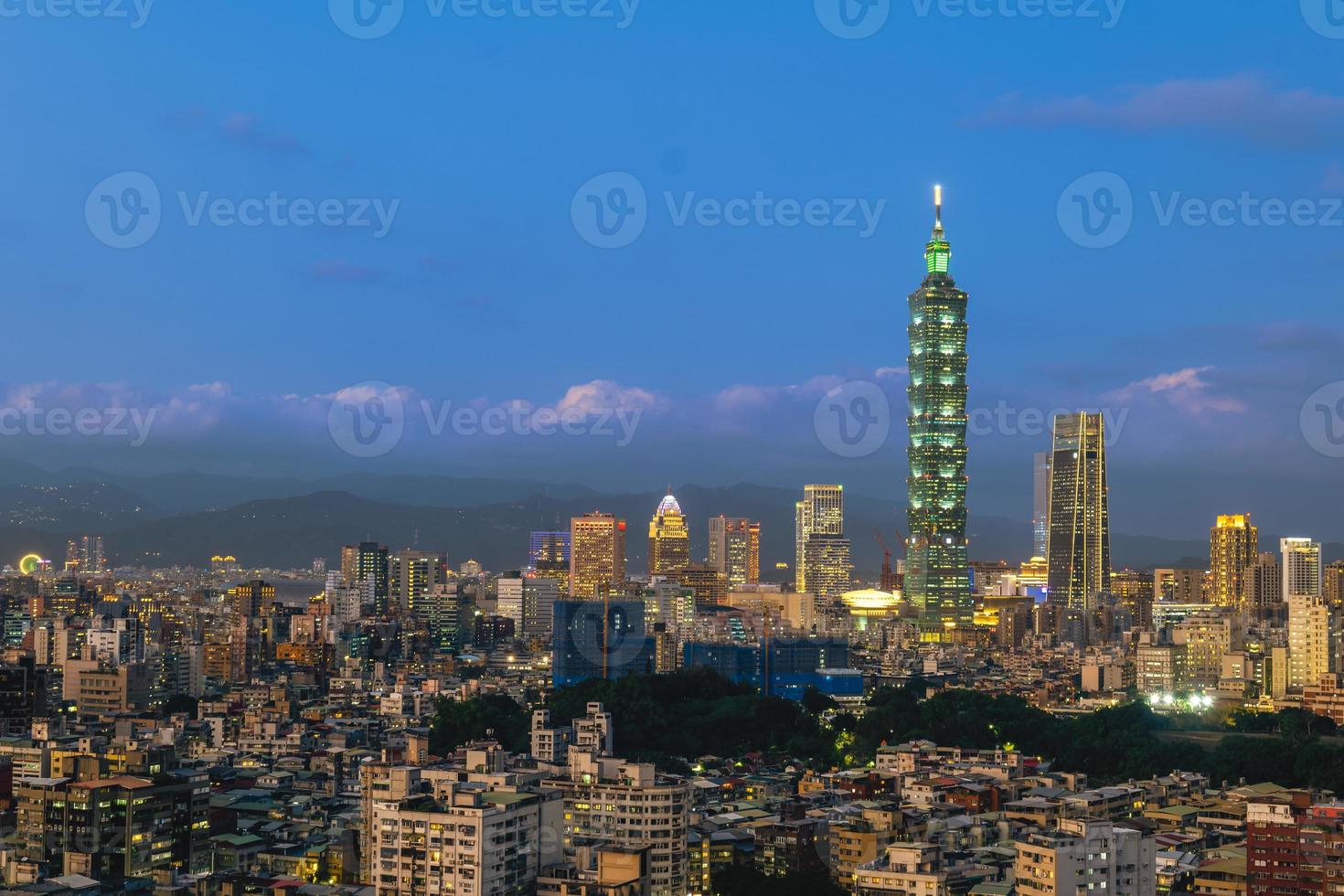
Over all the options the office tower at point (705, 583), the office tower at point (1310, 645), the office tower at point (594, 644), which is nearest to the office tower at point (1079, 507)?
the office tower at point (705, 583)

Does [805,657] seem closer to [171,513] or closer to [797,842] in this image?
[797,842]

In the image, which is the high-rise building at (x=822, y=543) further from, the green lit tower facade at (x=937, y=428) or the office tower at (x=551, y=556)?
the green lit tower facade at (x=937, y=428)

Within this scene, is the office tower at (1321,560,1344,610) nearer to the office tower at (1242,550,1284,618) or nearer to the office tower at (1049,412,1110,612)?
the office tower at (1242,550,1284,618)

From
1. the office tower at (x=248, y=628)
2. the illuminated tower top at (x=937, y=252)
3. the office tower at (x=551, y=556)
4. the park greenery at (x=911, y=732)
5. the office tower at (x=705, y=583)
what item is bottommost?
the park greenery at (x=911, y=732)

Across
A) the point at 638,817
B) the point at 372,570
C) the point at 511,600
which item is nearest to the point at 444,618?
the point at 372,570

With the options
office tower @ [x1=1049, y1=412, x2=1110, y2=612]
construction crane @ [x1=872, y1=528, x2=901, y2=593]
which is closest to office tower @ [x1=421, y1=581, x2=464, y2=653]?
construction crane @ [x1=872, y1=528, x2=901, y2=593]

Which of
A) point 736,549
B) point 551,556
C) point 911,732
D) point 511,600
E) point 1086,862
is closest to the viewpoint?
point 1086,862

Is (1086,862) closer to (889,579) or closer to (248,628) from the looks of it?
(248,628)
